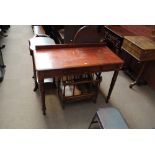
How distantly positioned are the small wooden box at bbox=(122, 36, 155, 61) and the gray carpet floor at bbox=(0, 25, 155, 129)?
58 cm

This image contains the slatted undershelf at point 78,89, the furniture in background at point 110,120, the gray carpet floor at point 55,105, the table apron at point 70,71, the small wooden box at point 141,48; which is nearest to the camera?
the furniture in background at point 110,120

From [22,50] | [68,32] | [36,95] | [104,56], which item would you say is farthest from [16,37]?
[104,56]

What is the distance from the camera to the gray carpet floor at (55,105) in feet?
6.36

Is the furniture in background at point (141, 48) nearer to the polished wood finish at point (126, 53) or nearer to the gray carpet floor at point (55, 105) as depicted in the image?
the polished wood finish at point (126, 53)

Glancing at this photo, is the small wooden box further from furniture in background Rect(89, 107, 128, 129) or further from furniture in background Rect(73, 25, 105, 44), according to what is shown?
furniture in background Rect(89, 107, 128, 129)

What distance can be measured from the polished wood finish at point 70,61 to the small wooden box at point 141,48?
0.56 meters

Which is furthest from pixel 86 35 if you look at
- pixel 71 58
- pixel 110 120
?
pixel 110 120

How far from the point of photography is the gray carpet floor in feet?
6.36

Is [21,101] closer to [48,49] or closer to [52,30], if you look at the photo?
[48,49]

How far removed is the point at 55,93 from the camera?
239 centimetres

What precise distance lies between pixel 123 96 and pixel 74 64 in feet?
3.69

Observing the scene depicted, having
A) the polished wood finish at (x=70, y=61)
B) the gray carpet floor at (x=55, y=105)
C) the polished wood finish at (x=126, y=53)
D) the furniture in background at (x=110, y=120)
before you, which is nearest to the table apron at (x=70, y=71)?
the polished wood finish at (x=70, y=61)

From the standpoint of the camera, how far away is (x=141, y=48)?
230 cm

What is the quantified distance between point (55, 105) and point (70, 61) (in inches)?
27.8
